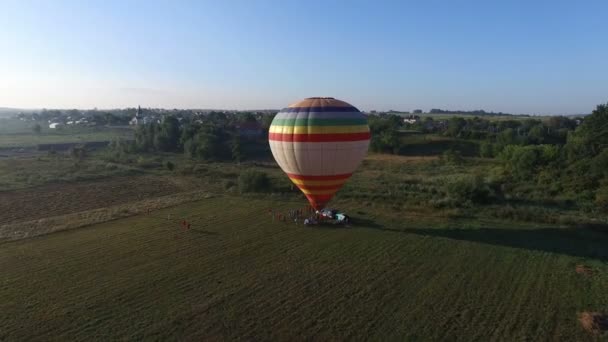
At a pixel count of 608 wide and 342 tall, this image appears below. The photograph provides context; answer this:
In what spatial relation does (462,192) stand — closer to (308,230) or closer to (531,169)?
(308,230)

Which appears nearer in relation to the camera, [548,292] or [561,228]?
[548,292]

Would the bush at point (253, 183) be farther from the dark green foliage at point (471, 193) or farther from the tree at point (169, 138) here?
the tree at point (169, 138)

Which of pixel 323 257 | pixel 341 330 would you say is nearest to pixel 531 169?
pixel 323 257

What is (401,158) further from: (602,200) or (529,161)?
(602,200)

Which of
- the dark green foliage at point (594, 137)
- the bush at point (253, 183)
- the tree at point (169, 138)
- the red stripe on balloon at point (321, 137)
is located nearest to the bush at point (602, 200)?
the dark green foliage at point (594, 137)

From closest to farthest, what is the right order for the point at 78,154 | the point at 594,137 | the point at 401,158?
the point at 594,137, the point at 78,154, the point at 401,158

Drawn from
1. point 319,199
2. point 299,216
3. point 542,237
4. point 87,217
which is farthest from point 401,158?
point 87,217
